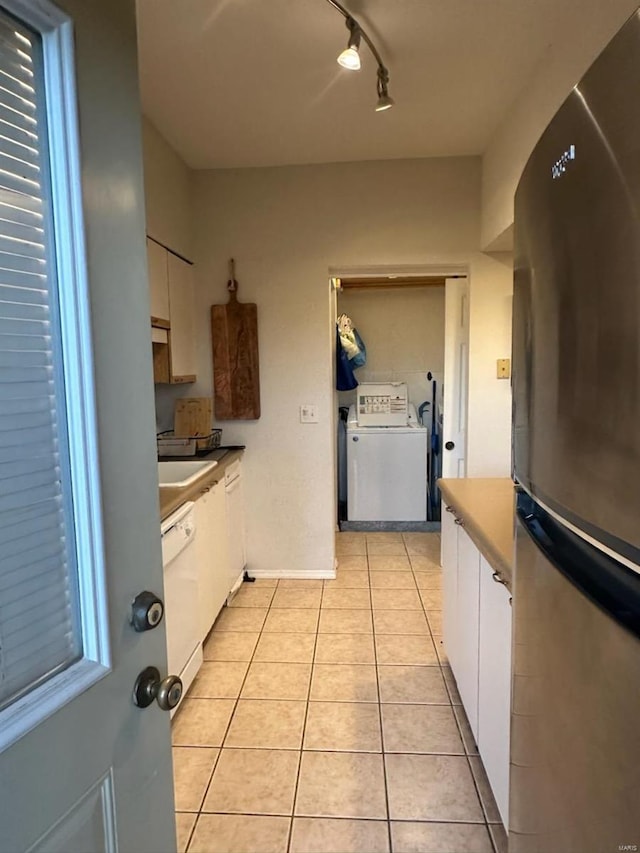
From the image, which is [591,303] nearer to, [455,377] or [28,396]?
[28,396]

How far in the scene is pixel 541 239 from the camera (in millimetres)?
757

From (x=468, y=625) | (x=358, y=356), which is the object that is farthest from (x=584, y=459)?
(x=358, y=356)

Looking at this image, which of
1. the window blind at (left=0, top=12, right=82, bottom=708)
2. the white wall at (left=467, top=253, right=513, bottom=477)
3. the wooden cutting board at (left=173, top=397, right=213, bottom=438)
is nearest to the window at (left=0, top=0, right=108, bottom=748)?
the window blind at (left=0, top=12, right=82, bottom=708)

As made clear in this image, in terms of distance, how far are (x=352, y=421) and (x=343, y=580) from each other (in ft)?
4.87

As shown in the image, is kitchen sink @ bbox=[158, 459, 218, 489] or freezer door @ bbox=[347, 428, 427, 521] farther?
freezer door @ bbox=[347, 428, 427, 521]

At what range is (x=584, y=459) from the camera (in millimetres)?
616

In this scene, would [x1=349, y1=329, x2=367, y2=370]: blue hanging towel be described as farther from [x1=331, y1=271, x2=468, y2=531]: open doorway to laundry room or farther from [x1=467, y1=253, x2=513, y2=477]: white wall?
[x1=467, y1=253, x2=513, y2=477]: white wall

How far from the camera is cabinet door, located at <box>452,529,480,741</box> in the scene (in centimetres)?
175

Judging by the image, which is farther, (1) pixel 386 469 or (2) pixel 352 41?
(1) pixel 386 469

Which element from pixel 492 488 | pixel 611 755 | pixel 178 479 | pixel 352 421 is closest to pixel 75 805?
pixel 611 755

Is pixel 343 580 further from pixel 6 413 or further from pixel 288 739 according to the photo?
pixel 6 413

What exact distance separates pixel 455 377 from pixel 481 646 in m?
2.14

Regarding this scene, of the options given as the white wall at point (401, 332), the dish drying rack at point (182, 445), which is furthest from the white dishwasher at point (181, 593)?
the white wall at point (401, 332)

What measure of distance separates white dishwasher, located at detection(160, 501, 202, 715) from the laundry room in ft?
A: 7.46
